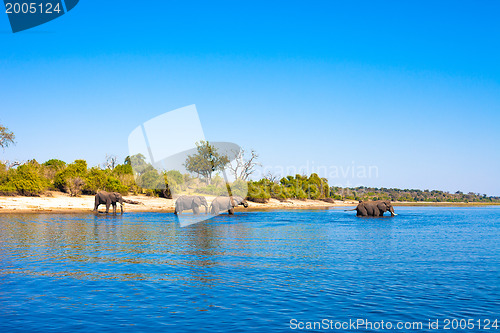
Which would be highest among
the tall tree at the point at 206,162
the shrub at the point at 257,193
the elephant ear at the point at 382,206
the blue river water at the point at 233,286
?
the tall tree at the point at 206,162

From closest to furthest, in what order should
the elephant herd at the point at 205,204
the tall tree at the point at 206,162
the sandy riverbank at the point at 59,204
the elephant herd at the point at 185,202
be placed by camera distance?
the sandy riverbank at the point at 59,204, the elephant herd at the point at 185,202, the elephant herd at the point at 205,204, the tall tree at the point at 206,162

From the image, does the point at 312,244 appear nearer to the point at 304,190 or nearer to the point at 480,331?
the point at 480,331

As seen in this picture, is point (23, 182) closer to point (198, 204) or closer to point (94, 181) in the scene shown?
point (94, 181)

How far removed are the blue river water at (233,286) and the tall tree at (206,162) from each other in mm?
89373

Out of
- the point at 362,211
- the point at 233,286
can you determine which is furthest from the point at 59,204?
the point at 233,286

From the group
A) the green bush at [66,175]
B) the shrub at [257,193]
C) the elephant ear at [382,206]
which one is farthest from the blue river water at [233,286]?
the shrub at [257,193]

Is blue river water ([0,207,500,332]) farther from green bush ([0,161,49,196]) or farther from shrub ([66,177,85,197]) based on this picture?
shrub ([66,177,85,197])

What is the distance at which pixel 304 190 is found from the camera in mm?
132750

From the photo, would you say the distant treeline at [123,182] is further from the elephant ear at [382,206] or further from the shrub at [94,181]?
the elephant ear at [382,206]

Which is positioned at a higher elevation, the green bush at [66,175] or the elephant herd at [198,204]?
the green bush at [66,175]

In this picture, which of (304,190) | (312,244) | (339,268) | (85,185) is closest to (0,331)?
(339,268)

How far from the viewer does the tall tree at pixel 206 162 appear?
11519 centimetres

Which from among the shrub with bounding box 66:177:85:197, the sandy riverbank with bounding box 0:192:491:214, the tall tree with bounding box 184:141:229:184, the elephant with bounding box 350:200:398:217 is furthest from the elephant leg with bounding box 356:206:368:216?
the tall tree with bounding box 184:141:229:184

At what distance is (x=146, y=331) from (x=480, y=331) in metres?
8.31
